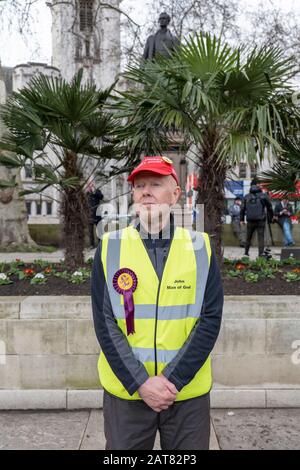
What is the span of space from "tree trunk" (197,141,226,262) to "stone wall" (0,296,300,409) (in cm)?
164

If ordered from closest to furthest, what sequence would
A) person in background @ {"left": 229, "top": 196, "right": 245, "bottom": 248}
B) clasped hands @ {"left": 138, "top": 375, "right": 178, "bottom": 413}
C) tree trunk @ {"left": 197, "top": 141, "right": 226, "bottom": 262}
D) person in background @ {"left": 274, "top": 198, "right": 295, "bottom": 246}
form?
clasped hands @ {"left": 138, "top": 375, "right": 178, "bottom": 413} → tree trunk @ {"left": 197, "top": 141, "right": 226, "bottom": 262} → person in background @ {"left": 274, "top": 198, "right": 295, "bottom": 246} → person in background @ {"left": 229, "top": 196, "right": 245, "bottom": 248}

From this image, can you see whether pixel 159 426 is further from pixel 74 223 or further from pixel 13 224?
pixel 13 224

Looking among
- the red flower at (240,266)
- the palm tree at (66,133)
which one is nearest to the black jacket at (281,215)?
the red flower at (240,266)

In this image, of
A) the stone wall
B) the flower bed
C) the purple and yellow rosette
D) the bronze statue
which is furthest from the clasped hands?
the bronze statue

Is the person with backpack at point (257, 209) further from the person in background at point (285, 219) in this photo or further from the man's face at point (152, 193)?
the man's face at point (152, 193)

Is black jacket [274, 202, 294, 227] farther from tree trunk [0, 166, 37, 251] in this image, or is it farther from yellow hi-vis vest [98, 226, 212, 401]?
yellow hi-vis vest [98, 226, 212, 401]

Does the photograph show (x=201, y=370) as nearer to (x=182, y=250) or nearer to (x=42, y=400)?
(x=182, y=250)

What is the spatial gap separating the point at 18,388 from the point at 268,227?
11531 mm

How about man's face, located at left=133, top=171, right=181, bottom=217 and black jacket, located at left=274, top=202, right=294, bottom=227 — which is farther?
black jacket, located at left=274, top=202, right=294, bottom=227

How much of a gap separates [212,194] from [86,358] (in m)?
2.49

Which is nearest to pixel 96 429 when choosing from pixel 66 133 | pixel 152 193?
pixel 152 193

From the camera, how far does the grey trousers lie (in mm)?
2125

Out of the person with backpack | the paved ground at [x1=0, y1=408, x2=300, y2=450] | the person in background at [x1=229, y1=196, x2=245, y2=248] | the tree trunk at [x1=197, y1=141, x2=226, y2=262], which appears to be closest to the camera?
the paved ground at [x1=0, y1=408, x2=300, y2=450]
